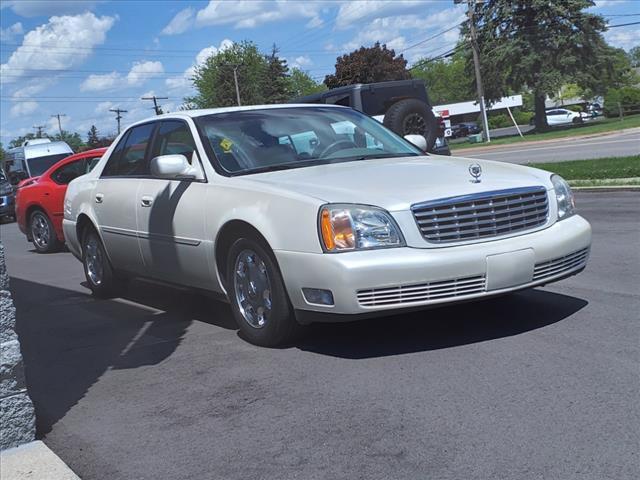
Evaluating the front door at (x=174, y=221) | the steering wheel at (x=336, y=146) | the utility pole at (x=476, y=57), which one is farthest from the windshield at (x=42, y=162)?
the utility pole at (x=476, y=57)

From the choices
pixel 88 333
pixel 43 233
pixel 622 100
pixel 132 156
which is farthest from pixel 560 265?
pixel 622 100

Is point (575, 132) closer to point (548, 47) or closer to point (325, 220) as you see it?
point (548, 47)

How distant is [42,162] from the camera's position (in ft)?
84.2

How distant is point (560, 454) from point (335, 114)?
3.98m

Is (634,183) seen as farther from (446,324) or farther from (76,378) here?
(76,378)

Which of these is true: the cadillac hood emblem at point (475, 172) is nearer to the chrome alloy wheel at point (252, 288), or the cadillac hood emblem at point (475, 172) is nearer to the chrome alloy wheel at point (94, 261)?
the chrome alloy wheel at point (252, 288)

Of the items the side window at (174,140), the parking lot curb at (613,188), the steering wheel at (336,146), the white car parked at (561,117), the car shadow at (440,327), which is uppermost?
the side window at (174,140)

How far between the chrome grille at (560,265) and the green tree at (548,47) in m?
44.9

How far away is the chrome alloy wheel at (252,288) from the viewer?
5219 millimetres

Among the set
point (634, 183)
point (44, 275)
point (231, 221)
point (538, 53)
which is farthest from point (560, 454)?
point (538, 53)

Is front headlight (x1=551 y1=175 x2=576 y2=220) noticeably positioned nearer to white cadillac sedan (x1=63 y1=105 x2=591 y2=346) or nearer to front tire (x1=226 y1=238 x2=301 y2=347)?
white cadillac sedan (x1=63 y1=105 x2=591 y2=346)

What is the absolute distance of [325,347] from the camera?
5.25 metres

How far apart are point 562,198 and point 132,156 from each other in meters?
3.80

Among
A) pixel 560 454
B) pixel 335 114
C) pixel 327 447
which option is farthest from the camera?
pixel 335 114
